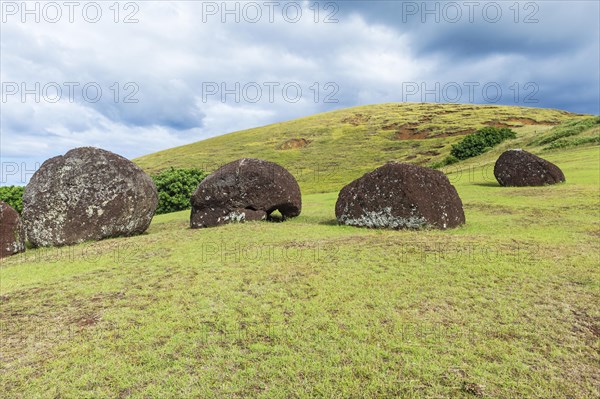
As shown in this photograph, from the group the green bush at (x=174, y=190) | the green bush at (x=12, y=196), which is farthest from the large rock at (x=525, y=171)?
the green bush at (x=12, y=196)

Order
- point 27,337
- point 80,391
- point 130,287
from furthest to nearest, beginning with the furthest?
point 130,287 → point 27,337 → point 80,391

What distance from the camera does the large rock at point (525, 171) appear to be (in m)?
23.1

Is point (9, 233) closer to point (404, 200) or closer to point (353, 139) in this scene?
point (404, 200)

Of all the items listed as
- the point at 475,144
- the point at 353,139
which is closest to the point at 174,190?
the point at 475,144

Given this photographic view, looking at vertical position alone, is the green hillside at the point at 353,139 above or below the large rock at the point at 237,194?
above

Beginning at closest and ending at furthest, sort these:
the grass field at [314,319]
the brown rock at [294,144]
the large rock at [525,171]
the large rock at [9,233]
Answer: the grass field at [314,319] < the large rock at [9,233] < the large rock at [525,171] < the brown rock at [294,144]

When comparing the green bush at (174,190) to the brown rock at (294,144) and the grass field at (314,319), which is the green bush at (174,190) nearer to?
the grass field at (314,319)

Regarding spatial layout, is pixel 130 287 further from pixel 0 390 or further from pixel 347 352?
pixel 347 352

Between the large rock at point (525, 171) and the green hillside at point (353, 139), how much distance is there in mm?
29284

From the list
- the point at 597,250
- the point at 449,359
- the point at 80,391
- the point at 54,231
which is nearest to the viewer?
the point at 80,391

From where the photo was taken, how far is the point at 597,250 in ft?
31.0

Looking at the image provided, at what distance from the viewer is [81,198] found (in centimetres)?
1377

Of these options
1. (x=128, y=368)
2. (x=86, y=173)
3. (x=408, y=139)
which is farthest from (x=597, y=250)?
(x=408, y=139)

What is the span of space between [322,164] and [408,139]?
25258mm
